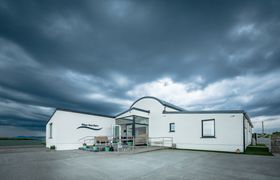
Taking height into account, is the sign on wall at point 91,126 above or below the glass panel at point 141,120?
below

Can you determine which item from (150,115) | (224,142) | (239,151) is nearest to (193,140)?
(224,142)

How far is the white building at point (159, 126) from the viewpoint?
14305mm

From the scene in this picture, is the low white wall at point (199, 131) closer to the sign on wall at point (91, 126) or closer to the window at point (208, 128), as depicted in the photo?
the window at point (208, 128)

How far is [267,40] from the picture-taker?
34.3ft

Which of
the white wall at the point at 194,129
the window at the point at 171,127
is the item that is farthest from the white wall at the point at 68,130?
the window at the point at 171,127

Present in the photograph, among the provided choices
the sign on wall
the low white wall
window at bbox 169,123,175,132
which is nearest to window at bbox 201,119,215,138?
the low white wall

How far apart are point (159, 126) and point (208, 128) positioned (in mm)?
4974

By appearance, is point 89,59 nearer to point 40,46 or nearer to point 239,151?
point 40,46

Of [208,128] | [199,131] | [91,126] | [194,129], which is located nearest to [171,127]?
[194,129]

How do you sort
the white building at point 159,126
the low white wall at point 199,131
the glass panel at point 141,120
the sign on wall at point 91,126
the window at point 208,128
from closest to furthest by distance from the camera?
the low white wall at point 199,131, the white building at point 159,126, the window at point 208,128, the sign on wall at point 91,126, the glass panel at point 141,120

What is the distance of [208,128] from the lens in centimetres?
1538

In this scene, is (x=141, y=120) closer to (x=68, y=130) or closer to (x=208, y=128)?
(x=208, y=128)

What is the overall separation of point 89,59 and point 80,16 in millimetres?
4507

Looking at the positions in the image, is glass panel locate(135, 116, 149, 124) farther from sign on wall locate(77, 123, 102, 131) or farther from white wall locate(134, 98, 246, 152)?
sign on wall locate(77, 123, 102, 131)
